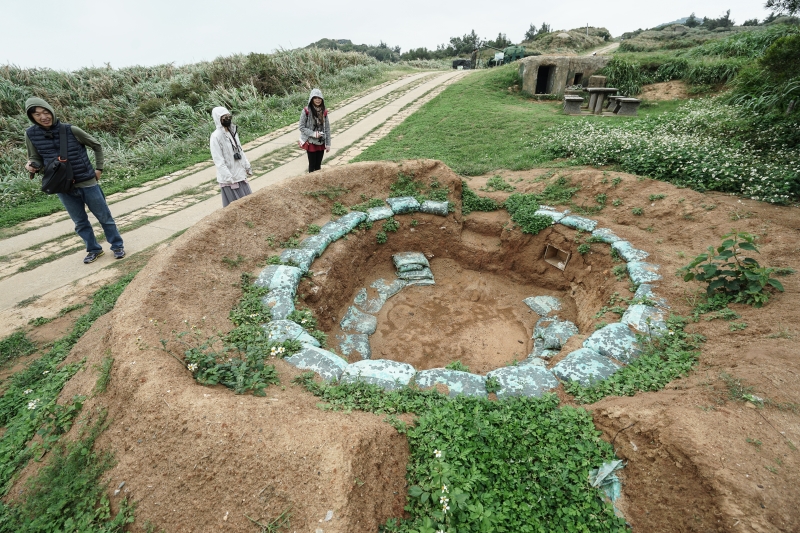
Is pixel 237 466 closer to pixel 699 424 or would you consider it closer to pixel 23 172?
pixel 699 424

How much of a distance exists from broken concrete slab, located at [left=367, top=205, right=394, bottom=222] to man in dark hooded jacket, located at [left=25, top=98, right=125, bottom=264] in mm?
3614

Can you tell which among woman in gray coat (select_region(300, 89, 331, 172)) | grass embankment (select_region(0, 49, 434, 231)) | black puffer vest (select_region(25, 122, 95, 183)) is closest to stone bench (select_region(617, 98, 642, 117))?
woman in gray coat (select_region(300, 89, 331, 172))

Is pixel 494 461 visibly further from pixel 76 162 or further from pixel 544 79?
pixel 544 79

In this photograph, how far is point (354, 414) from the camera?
252 cm

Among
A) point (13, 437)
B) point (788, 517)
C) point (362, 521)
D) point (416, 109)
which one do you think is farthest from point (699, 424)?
point (416, 109)

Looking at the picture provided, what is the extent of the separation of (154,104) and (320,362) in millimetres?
14860

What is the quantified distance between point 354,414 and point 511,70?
53.2 feet

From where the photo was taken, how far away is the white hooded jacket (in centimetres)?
486

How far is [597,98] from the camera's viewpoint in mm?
11852

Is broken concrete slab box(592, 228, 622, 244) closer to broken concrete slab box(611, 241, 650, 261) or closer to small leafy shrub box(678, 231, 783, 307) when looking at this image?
broken concrete slab box(611, 241, 650, 261)

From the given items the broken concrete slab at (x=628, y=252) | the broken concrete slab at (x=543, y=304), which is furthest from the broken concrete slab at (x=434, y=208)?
the broken concrete slab at (x=628, y=252)

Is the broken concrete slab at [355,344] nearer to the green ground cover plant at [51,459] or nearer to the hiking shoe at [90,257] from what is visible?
the green ground cover plant at [51,459]

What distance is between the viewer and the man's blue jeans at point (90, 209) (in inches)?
193

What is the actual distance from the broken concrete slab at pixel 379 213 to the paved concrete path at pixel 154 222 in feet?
8.16
